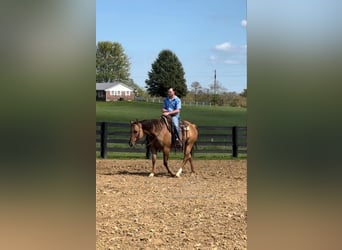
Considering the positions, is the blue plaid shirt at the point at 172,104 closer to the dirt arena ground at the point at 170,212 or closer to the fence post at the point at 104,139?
the dirt arena ground at the point at 170,212

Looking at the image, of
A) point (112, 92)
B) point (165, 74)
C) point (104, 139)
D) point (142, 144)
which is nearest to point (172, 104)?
point (165, 74)

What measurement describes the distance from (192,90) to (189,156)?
2.90m

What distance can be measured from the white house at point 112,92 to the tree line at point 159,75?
7 cm

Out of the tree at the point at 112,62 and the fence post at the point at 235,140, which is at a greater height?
the tree at the point at 112,62

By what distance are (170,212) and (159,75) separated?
1.24 m

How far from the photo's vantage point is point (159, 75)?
3916 mm

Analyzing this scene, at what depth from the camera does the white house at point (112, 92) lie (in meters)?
2.86

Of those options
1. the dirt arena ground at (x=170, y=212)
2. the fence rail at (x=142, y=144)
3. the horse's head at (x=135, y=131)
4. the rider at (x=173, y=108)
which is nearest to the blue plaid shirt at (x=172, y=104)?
the rider at (x=173, y=108)

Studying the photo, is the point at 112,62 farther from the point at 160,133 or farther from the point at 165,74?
the point at 160,133

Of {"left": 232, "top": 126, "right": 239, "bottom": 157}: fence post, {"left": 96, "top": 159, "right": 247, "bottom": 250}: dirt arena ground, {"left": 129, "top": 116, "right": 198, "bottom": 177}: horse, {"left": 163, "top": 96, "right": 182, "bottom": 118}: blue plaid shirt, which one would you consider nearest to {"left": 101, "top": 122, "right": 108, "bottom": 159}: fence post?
{"left": 96, "top": 159, "right": 247, "bottom": 250}: dirt arena ground

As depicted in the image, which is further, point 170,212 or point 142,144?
point 142,144
